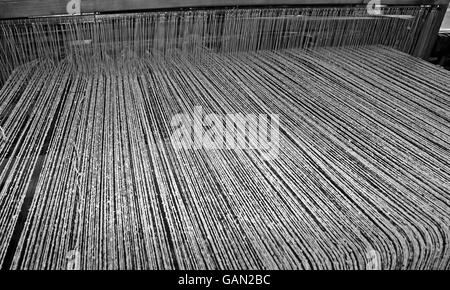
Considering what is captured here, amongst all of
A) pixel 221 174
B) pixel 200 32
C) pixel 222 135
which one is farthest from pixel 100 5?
pixel 221 174

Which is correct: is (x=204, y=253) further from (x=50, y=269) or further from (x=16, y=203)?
(x=16, y=203)

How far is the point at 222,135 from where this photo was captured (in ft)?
3.15

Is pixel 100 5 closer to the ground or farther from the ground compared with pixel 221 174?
farther from the ground

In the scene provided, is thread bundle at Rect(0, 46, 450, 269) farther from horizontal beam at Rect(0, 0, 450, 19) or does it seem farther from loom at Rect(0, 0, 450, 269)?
horizontal beam at Rect(0, 0, 450, 19)

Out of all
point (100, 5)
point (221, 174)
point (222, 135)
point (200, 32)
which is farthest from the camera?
point (200, 32)

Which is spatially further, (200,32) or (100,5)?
(200,32)

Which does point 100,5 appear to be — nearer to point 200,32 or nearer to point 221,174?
point 200,32

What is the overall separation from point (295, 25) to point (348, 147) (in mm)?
692

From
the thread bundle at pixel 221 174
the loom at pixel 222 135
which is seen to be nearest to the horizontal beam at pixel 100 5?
the loom at pixel 222 135

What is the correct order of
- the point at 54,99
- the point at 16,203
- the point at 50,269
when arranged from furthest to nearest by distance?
1. the point at 54,99
2. the point at 16,203
3. the point at 50,269

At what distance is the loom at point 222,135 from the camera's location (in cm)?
67

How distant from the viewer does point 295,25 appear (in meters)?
1.46

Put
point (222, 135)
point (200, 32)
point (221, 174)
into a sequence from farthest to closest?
point (200, 32) < point (222, 135) < point (221, 174)
